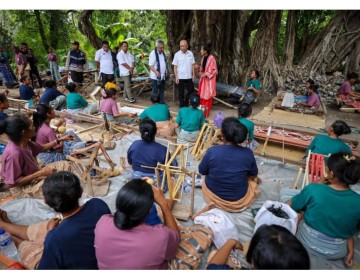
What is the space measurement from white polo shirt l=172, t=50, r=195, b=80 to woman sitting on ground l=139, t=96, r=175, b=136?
1888mm

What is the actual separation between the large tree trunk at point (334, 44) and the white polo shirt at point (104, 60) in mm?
6245

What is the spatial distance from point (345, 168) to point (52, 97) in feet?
19.9

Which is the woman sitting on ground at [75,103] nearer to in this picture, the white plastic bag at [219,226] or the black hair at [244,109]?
the black hair at [244,109]

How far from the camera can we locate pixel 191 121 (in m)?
4.59

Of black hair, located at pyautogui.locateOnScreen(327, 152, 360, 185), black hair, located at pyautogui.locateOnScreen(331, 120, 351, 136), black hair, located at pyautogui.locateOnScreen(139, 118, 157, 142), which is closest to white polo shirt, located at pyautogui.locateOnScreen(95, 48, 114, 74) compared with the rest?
black hair, located at pyautogui.locateOnScreen(139, 118, 157, 142)

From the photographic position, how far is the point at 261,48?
870cm

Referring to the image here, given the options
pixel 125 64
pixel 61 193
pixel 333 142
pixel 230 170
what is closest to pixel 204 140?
pixel 230 170

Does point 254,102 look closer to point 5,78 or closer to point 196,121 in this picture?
point 196,121

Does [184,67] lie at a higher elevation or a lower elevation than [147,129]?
higher

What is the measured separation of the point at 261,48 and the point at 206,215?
24.6ft

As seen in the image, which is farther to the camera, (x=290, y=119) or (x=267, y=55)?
(x=267, y=55)

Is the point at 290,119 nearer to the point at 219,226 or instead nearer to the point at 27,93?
the point at 219,226

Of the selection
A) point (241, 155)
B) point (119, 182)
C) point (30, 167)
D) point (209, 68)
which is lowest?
point (119, 182)

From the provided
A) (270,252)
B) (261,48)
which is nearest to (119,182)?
(270,252)
